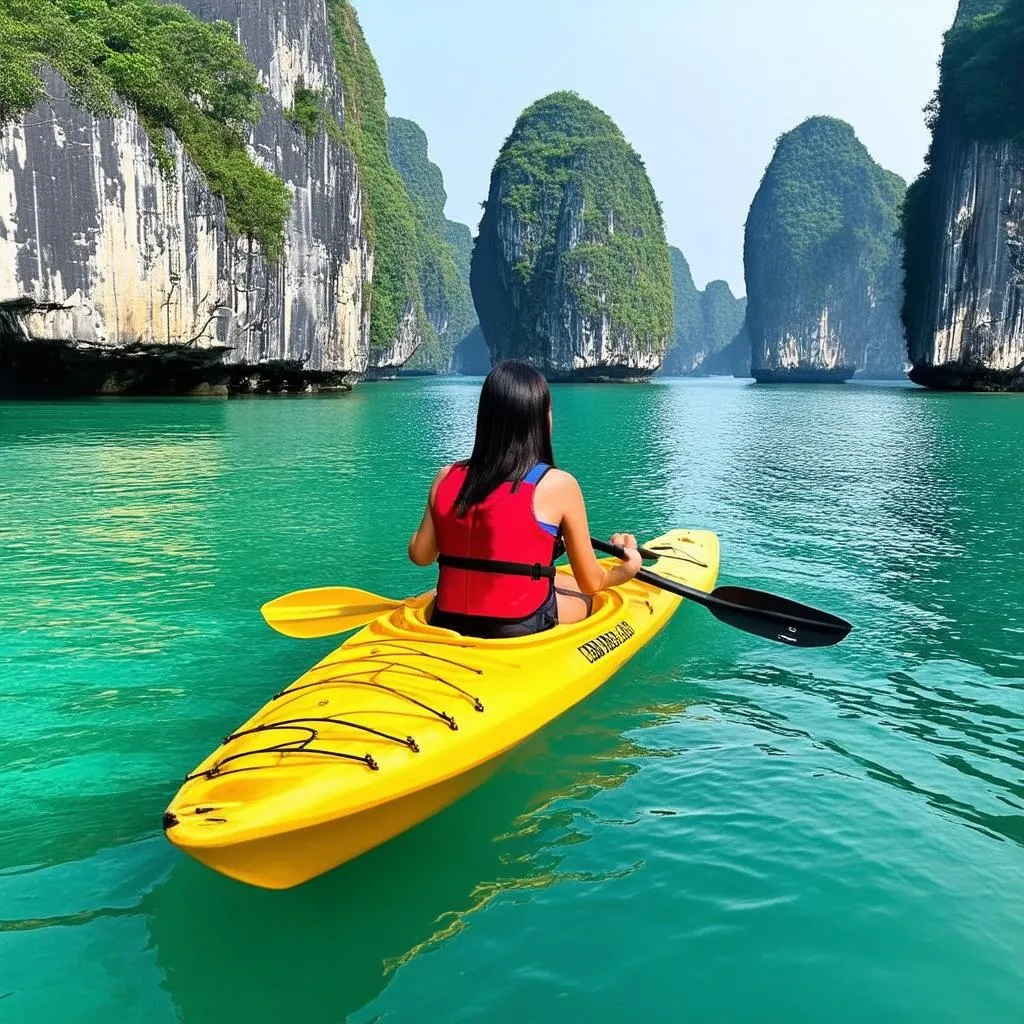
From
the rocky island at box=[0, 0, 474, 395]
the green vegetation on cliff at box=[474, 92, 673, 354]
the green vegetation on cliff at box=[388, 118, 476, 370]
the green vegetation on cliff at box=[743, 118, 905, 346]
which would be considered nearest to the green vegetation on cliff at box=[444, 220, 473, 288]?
the green vegetation on cliff at box=[388, 118, 476, 370]

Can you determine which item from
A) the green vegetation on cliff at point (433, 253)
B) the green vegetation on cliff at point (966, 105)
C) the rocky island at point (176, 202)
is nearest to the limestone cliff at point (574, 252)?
the green vegetation on cliff at point (433, 253)

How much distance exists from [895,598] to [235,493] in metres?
7.69

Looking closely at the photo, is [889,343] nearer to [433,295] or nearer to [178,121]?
[433,295]

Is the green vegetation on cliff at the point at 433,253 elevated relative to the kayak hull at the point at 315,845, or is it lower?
elevated

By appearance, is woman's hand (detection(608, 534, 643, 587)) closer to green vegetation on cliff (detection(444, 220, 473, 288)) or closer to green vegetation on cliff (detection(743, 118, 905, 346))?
green vegetation on cliff (detection(743, 118, 905, 346))

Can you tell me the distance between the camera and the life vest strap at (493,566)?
11.9 feet

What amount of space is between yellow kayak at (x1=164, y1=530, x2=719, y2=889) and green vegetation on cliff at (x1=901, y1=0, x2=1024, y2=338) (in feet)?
166

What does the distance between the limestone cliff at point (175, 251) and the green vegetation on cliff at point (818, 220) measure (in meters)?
90.3

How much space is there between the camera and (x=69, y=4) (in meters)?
23.2

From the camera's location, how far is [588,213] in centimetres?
8044

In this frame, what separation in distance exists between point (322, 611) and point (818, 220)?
13416 cm

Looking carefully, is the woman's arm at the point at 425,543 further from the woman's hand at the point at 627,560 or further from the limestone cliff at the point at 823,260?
the limestone cliff at the point at 823,260

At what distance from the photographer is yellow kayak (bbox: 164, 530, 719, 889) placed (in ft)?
8.16

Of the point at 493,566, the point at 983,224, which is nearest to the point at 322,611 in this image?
the point at 493,566
